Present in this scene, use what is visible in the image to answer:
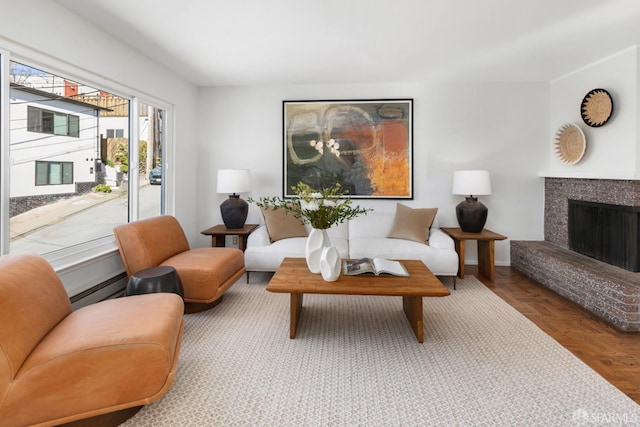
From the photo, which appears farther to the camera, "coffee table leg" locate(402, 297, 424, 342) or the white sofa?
the white sofa

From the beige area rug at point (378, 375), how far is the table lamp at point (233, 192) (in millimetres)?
1445

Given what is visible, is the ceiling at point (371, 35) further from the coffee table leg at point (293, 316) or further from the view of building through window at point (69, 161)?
the coffee table leg at point (293, 316)

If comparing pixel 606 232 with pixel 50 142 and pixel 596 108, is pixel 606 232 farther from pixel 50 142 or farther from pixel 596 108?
pixel 50 142

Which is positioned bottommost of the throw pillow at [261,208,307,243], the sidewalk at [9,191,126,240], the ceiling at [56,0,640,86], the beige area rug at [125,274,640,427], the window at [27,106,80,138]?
the beige area rug at [125,274,640,427]

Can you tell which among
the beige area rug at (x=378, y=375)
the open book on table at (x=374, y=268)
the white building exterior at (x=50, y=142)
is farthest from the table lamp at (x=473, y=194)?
the white building exterior at (x=50, y=142)

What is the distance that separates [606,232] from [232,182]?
4.12 metres

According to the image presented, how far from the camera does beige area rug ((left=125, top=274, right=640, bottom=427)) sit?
5.65 feet

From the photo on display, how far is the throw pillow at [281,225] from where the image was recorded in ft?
13.7

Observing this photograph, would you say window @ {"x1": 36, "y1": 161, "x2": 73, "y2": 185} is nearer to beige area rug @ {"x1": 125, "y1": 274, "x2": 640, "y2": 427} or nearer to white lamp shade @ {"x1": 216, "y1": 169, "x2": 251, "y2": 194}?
beige area rug @ {"x1": 125, "y1": 274, "x2": 640, "y2": 427}

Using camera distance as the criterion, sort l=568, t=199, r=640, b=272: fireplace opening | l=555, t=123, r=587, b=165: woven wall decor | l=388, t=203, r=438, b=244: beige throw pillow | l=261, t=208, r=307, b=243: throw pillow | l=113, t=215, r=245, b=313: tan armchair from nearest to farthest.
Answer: l=113, t=215, r=245, b=313: tan armchair, l=568, t=199, r=640, b=272: fireplace opening, l=555, t=123, r=587, b=165: woven wall decor, l=388, t=203, r=438, b=244: beige throw pillow, l=261, t=208, r=307, b=243: throw pillow

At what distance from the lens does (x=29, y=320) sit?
158cm

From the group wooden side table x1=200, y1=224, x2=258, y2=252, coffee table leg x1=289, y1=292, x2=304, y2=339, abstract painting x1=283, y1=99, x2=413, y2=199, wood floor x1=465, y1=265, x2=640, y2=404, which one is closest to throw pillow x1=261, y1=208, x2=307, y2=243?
wooden side table x1=200, y1=224, x2=258, y2=252

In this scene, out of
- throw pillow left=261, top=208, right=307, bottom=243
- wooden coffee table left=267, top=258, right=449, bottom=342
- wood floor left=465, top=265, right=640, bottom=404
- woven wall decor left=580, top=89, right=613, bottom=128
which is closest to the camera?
wood floor left=465, top=265, right=640, bottom=404

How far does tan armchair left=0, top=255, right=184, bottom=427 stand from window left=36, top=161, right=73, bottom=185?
1.04 m
